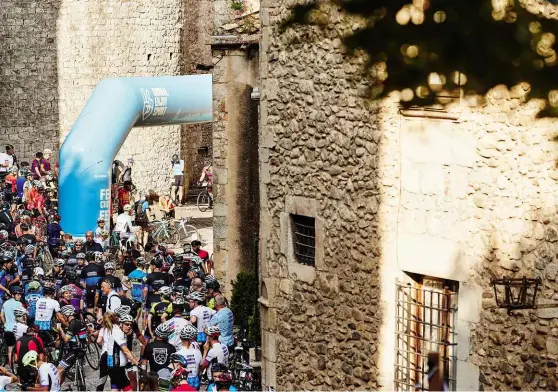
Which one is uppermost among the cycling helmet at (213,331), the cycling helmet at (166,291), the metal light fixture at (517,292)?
the metal light fixture at (517,292)

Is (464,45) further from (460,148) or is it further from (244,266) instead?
(244,266)

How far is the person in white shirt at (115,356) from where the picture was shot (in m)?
15.7

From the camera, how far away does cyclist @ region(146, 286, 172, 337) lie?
55.1ft

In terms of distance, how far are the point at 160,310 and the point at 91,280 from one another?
275cm

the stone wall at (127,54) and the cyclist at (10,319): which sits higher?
the stone wall at (127,54)

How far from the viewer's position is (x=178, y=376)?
532 inches

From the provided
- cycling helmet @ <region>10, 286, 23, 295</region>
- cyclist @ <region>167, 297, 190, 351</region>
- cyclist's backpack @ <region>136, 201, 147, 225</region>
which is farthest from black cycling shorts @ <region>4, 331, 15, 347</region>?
cyclist's backpack @ <region>136, 201, 147, 225</region>

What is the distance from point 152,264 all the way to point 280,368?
694cm

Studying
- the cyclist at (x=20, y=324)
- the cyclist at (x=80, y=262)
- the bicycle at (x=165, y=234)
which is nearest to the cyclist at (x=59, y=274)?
the cyclist at (x=80, y=262)

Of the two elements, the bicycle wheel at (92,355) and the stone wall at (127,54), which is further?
the stone wall at (127,54)

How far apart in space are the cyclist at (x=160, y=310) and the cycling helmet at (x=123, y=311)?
0.41 metres

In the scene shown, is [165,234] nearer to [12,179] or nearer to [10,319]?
[12,179]

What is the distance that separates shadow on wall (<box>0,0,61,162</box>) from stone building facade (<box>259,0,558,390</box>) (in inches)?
859

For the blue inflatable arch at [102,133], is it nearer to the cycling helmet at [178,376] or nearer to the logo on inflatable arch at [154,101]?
the logo on inflatable arch at [154,101]
